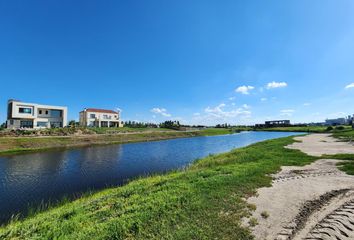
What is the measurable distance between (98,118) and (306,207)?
79375 millimetres

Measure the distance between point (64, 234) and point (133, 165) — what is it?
661 inches

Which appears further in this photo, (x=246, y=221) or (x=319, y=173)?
(x=319, y=173)

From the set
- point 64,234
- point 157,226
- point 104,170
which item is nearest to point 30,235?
point 64,234

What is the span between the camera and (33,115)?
55.2 m

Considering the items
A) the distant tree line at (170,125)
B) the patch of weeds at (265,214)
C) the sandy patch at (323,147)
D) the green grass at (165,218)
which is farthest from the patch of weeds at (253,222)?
the distant tree line at (170,125)

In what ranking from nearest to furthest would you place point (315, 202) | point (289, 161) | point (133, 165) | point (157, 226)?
point (157, 226) → point (315, 202) → point (289, 161) → point (133, 165)

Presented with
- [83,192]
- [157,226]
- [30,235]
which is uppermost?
[157,226]

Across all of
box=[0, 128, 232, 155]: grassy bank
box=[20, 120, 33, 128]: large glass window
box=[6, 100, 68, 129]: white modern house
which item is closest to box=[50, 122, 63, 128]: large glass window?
box=[6, 100, 68, 129]: white modern house

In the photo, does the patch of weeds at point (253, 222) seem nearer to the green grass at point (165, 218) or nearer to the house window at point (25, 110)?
the green grass at point (165, 218)

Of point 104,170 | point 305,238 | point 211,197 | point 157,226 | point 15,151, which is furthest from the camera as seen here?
point 15,151

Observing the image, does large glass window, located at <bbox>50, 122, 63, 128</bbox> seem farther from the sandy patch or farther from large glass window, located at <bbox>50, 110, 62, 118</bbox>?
the sandy patch

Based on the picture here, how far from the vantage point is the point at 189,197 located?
769 cm

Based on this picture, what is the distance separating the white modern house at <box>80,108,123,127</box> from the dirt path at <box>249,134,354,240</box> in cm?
7610

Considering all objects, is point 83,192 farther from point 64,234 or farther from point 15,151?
point 15,151
